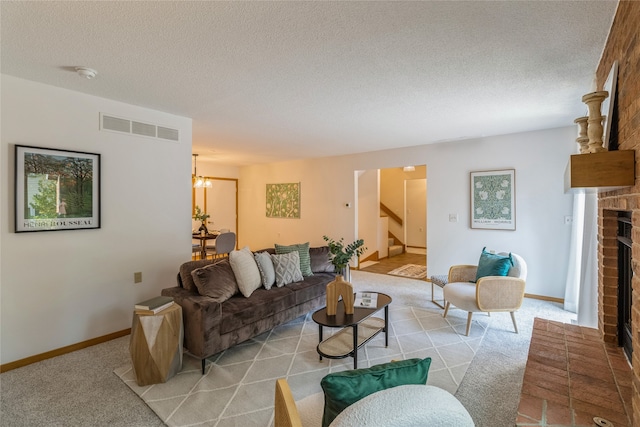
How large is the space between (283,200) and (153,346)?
5.30 meters

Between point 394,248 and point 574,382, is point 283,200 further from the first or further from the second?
point 574,382

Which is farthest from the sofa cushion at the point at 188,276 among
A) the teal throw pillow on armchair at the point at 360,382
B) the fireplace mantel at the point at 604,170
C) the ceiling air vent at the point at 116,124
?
the fireplace mantel at the point at 604,170

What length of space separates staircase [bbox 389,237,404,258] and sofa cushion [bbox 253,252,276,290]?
5045 mm

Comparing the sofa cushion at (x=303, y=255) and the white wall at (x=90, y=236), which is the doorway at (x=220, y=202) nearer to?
the white wall at (x=90, y=236)

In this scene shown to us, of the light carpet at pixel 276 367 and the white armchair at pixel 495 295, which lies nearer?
the light carpet at pixel 276 367

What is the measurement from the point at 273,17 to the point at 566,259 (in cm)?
480

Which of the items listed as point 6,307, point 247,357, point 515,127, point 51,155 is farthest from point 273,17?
point 515,127

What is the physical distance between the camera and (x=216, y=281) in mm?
2826

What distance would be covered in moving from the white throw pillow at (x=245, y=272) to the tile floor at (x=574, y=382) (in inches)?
90.6

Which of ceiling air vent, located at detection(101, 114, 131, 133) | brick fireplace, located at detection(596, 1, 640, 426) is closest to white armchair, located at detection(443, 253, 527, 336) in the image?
brick fireplace, located at detection(596, 1, 640, 426)

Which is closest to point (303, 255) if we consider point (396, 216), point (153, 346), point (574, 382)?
point (153, 346)

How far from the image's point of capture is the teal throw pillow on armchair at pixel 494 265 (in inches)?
132

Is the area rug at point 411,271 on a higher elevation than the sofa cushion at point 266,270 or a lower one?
lower

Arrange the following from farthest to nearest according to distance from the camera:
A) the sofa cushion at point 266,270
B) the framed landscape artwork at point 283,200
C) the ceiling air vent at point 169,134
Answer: the framed landscape artwork at point 283,200 → the ceiling air vent at point 169,134 → the sofa cushion at point 266,270
